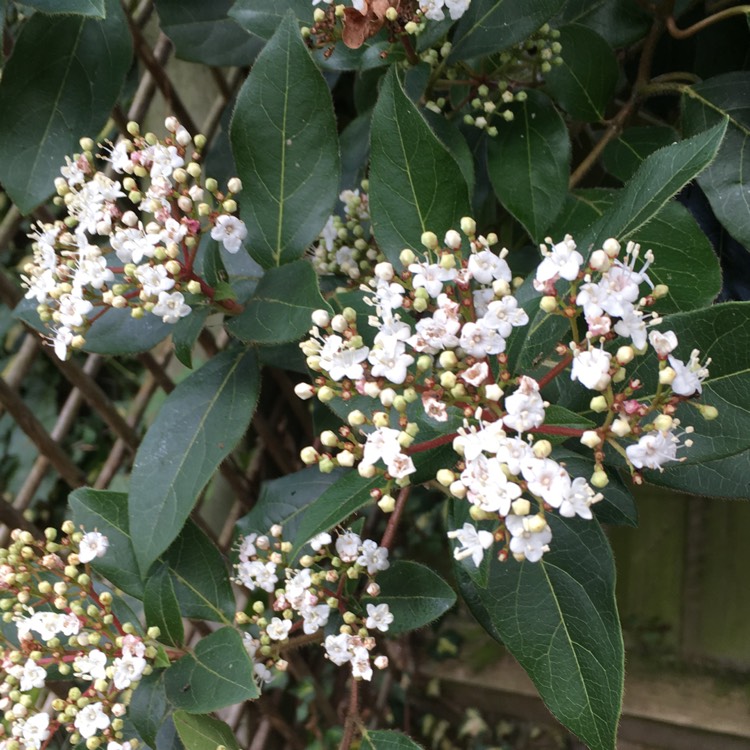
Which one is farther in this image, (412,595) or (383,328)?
(412,595)

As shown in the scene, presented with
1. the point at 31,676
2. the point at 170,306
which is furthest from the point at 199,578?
the point at 170,306

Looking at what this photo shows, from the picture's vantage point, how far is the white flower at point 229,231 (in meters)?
0.93

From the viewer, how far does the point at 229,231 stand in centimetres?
95

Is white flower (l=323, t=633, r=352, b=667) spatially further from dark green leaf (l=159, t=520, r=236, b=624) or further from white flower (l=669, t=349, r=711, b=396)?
white flower (l=669, t=349, r=711, b=396)

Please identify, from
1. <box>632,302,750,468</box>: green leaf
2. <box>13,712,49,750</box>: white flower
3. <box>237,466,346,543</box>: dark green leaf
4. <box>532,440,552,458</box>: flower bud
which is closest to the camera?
<box>532,440,552,458</box>: flower bud

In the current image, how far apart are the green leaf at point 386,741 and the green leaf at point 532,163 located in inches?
30.0

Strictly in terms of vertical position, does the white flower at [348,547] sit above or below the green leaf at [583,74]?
below

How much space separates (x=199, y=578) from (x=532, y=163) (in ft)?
2.74

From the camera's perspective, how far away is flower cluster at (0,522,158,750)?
959mm

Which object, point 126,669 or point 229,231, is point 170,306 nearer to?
point 229,231

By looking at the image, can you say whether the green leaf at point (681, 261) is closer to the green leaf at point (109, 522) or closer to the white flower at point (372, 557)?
the white flower at point (372, 557)

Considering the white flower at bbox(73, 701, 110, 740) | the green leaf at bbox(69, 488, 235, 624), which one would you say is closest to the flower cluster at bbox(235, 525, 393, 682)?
the green leaf at bbox(69, 488, 235, 624)

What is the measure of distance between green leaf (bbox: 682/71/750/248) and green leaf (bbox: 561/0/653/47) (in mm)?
145

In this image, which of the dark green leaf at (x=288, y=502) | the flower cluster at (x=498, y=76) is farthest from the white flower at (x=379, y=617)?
the flower cluster at (x=498, y=76)
